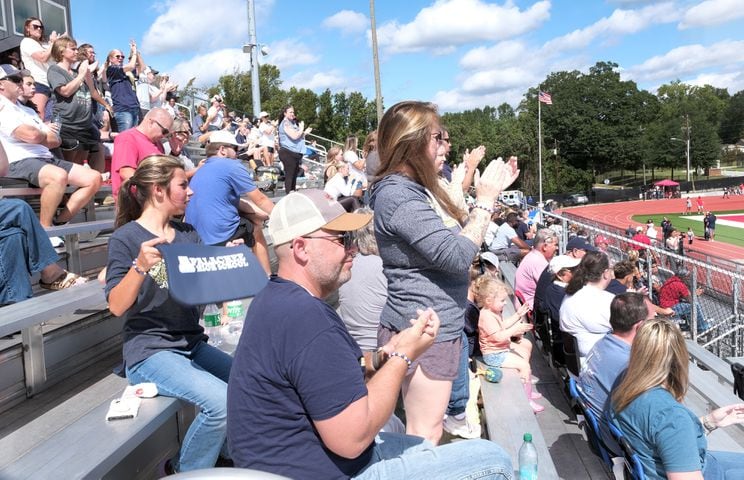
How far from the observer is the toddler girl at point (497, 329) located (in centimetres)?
487

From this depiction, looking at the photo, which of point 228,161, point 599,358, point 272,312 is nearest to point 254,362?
point 272,312

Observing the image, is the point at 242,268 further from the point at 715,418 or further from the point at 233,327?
the point at 715,418

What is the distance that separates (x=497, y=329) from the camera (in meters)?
5.00

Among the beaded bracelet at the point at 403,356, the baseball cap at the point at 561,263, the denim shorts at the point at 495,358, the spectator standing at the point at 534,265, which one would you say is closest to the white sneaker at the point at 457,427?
the denim shorts at the point at 495,358

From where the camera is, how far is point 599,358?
402 cm

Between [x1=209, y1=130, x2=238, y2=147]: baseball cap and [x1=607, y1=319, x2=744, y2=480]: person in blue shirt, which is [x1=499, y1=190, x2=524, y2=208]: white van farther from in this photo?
[x1=607, y1=319, x2=744, y2=480]: person in blue shirt

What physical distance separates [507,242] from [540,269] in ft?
13.8

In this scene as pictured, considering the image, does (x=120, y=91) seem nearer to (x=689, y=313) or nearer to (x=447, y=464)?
(x=447, y=464)

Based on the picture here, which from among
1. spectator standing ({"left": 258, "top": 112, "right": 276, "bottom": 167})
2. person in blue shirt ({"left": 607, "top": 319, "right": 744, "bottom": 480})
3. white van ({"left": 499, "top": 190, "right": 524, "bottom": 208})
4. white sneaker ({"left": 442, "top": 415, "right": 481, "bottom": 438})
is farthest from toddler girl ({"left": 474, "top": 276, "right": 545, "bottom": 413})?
white van ({"left": 499, "top": 190, "right": 524, "bottom": 208})

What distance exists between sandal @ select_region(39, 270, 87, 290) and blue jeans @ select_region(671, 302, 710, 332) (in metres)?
8.91

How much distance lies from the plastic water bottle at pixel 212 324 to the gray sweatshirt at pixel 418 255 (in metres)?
1.79

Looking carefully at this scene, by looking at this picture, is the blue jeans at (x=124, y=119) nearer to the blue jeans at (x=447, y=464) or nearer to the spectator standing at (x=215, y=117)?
the spectator standing at (x=215, y=117)

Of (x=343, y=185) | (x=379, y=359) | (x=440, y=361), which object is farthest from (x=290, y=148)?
(x=379, y=359)

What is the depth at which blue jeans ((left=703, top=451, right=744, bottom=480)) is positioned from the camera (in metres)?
3.36
